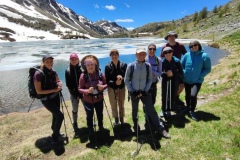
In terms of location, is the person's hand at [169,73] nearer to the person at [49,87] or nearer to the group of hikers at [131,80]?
the group of hikers at [131,80]

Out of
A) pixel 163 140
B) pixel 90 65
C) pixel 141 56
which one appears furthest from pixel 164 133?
pixel 90 65

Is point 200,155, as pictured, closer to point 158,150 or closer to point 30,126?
point 158,150

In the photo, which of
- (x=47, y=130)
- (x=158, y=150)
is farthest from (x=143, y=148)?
(x=47, y=130)

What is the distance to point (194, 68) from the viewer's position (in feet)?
27.5

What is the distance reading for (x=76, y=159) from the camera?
6.77 m

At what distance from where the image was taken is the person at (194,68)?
8.31 m

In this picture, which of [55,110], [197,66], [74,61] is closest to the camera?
[55,110]

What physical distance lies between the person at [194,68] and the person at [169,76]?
1.33 feet

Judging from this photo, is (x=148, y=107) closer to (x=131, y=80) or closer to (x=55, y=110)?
(x=131, y=80)

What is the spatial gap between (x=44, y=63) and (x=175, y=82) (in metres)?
4.96

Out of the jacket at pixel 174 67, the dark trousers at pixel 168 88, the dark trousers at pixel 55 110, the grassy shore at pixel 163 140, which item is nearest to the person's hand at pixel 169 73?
the jacket at pixel 174 67

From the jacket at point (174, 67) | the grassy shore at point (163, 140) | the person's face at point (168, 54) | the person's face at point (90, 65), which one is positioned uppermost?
the person's face at point (168, 54)

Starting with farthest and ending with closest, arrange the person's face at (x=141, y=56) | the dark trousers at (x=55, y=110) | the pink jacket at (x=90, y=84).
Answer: the dark trousers at (x=55, y=110)
the pink jacket at (x=90, y=84)
the person's face at (x=141, y=56)

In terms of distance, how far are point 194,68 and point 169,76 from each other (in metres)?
1.08
